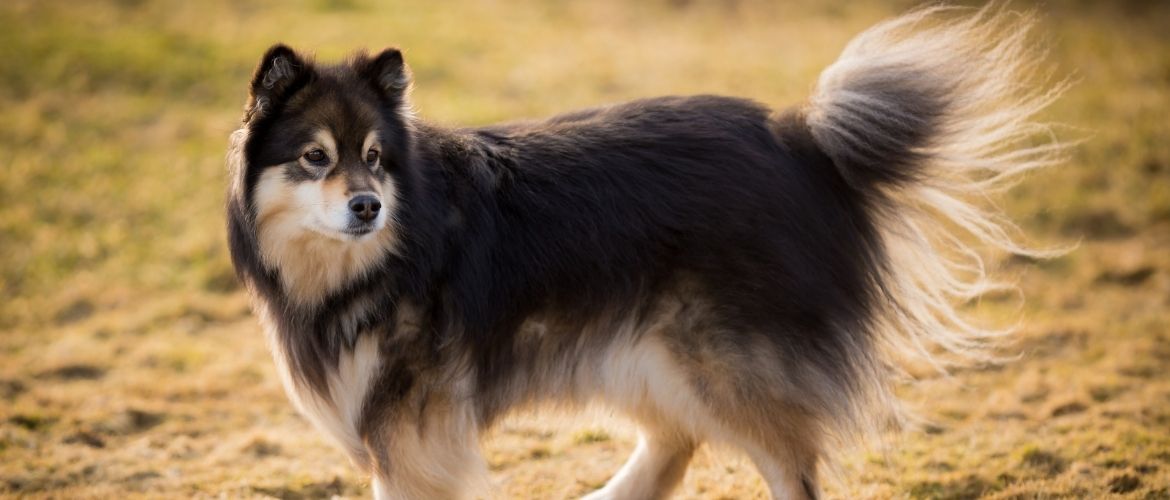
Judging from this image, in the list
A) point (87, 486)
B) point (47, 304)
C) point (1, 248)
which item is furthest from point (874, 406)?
point (1, 248)

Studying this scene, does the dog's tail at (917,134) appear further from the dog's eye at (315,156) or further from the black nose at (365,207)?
the dog's eye at (315,156)

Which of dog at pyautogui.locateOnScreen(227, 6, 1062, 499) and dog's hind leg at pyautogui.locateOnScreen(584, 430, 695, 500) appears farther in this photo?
dog's hind leg at pyautogui.locateOnScreen(584, 430, 695, 500)

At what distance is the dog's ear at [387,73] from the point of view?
4500 millimetres

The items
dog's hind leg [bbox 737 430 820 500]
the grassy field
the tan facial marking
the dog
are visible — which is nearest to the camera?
the tan facial marking

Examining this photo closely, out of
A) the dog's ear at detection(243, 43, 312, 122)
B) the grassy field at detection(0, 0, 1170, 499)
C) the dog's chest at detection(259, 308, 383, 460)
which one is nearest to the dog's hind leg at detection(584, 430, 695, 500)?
the grassy field at detection(0, 0, 1170, 499)

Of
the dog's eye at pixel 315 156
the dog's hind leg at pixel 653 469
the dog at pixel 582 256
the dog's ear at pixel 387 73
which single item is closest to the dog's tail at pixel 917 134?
the dog at pixel 582 256

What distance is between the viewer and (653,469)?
211 inches

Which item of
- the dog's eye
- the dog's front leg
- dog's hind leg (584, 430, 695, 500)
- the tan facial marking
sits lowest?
dog's hind leg (584, 430, 695, 500)

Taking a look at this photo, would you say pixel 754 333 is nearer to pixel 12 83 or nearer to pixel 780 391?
pixel 780 391

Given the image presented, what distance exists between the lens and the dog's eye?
4.36m

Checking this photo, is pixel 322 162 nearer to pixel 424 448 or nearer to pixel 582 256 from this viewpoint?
pixel 582 256

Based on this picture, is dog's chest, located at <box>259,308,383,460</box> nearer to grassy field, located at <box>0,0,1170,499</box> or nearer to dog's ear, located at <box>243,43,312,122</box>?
dog's ear, located at <box>243,43,312,122</box>

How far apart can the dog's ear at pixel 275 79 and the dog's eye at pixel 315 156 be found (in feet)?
0.78

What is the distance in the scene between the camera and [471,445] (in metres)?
4.68
